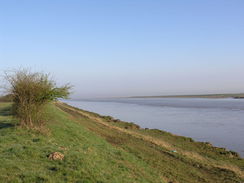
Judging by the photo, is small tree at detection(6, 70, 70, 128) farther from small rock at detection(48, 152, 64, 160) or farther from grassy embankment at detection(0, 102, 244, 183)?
small rock at detection(48, 152, 64, 160)

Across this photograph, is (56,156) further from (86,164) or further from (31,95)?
(31,95)

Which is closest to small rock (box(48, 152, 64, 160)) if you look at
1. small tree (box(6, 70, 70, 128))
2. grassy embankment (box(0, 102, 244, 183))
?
grassy embankment (box(0, 102, 244, 183))

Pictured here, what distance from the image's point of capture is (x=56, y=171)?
7.09 metres

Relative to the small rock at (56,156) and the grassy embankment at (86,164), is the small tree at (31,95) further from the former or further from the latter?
the small rock at (56,156)

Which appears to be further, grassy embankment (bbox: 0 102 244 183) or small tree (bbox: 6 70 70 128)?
small tree (bbox: 6 70 70 128)

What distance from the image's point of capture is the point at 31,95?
14.0 m

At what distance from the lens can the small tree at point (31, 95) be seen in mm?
13938

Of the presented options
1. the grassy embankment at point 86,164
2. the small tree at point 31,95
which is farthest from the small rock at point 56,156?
the small tree at point 31,95

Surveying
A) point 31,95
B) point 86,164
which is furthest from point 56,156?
point 31,95

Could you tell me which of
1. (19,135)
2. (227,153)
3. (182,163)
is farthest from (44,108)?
(227,153)

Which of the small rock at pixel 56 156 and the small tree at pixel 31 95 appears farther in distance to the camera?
the small tree at pixel 31 95

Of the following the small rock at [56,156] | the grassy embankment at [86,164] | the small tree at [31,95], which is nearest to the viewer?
the grassy embankment at [86,164]

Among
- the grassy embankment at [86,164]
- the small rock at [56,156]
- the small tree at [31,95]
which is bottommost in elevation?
the grassy embankment at [86,164]

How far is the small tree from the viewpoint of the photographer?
13.9 m
